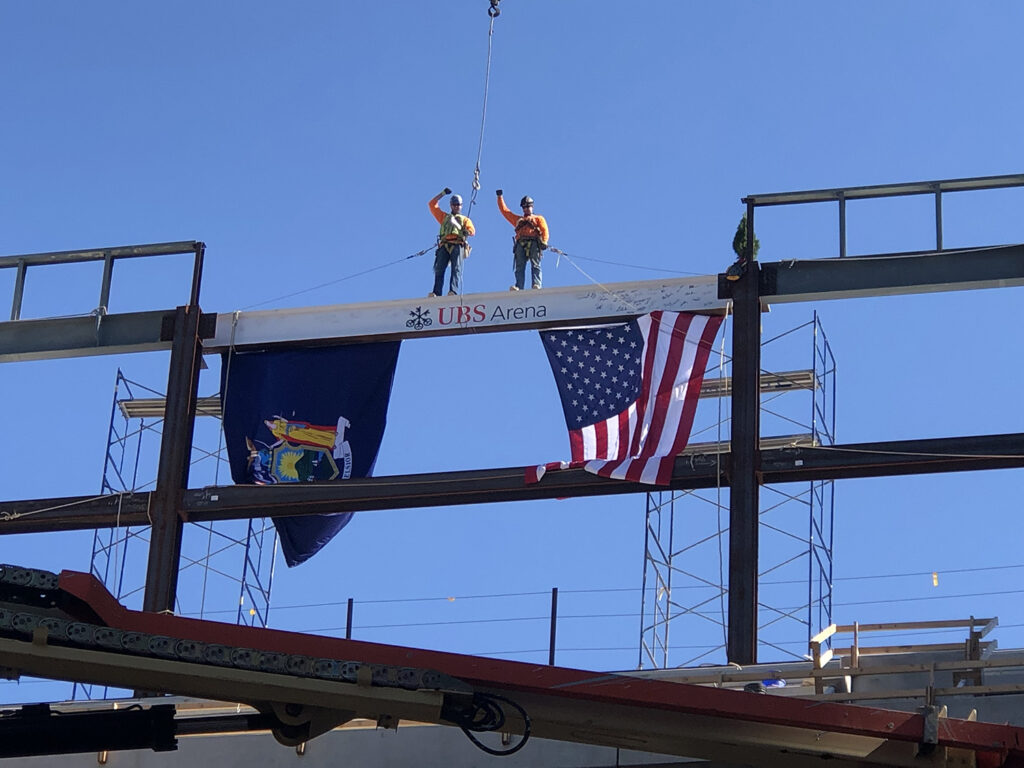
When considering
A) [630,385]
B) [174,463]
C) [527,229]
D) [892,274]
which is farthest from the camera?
[527,229]

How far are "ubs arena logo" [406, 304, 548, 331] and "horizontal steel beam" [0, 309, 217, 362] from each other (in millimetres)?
3738

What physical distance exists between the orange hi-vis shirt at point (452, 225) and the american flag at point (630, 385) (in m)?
3.15

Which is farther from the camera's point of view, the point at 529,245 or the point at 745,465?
the point at 529,245

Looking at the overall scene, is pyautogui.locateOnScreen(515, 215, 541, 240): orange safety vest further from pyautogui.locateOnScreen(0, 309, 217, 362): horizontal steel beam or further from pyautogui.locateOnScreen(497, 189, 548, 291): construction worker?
pyautogui.locateOnScreen(0, 309, 217, 362): horizontal steel beam

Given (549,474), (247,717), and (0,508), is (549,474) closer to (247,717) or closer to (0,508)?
(0,508)

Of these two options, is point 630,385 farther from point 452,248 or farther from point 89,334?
point 89,334

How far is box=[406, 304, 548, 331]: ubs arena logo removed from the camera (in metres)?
26.3

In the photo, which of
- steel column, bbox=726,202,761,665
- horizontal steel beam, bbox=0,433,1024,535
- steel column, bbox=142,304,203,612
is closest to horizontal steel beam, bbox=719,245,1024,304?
steel column, bbox=726,202,761,665

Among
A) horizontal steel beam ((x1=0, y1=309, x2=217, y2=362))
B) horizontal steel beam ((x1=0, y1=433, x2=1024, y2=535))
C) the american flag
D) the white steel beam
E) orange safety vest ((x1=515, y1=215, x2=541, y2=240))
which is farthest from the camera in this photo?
orange safety vest ((x1=515, y1=215, x2=541, y2=240))

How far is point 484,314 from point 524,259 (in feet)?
6.81

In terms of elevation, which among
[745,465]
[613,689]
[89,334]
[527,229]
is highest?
[527,229]

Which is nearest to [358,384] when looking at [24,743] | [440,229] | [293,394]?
[293,394]

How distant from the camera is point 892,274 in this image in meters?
24.8

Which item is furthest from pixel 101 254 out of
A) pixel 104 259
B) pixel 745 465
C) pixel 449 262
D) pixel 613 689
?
pixel 613 689
